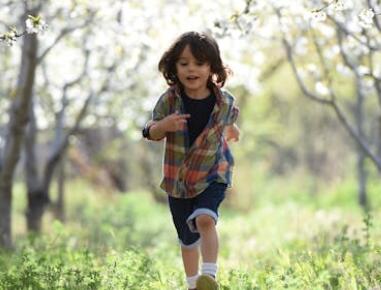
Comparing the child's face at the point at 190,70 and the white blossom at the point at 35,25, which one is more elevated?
the white blossom at the point at 35,25

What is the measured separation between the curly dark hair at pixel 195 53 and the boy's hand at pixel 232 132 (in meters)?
0.35

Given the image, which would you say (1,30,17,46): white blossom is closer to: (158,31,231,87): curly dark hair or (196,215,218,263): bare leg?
(158,31,231,87): curly dark hair

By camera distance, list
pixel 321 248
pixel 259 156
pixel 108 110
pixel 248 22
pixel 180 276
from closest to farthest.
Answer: pixel 180 276
pixel 248 22
pixel 321 248
pixel 108 110
pixel 259 156

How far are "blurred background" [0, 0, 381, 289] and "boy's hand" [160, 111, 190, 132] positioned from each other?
78cm

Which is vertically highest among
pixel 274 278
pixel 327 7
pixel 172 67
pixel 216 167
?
pixel 327 7

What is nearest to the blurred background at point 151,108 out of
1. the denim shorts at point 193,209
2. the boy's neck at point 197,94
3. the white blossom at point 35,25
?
the white blossom at point 35,25

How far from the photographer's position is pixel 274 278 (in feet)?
13.8

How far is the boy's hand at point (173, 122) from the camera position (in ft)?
14.1

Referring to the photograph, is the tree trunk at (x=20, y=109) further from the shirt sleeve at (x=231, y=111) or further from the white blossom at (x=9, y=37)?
the shirt sleeve at (x=231, y=111)

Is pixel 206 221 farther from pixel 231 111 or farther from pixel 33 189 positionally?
pixel 33 189

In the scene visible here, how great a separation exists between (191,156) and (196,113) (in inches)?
9.8

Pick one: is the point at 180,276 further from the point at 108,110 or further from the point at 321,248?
the point at 108,110

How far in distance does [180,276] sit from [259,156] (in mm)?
21876

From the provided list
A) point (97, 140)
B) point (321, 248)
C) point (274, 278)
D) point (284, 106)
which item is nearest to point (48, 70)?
point (321, 248)
